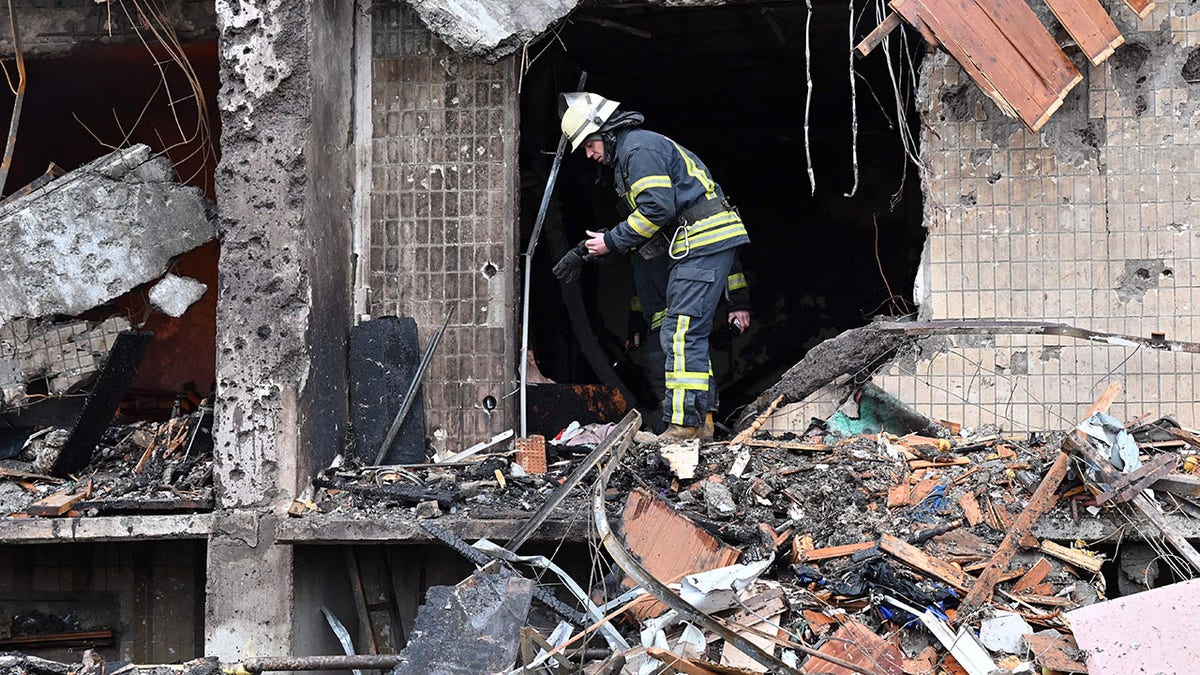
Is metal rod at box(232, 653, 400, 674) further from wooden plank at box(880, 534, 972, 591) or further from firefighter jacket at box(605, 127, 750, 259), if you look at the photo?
firefighter jacket at box(605, 127, 750, 259)

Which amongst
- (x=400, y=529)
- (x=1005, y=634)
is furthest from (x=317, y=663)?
(x=1005, y=634)

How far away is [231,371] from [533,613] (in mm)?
2086

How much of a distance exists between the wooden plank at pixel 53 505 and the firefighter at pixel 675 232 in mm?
2901

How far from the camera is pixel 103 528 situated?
5977 millimetres

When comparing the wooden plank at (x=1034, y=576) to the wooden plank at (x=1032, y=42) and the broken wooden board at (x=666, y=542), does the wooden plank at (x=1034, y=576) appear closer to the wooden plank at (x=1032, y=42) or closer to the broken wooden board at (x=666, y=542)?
the broken wooden board at (x=666, y=542)

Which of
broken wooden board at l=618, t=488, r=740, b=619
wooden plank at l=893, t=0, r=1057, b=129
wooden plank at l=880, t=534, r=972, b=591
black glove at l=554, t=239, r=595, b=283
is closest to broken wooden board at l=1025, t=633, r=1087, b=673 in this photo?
wooden plank at l=880, t=534, r=972, b=591

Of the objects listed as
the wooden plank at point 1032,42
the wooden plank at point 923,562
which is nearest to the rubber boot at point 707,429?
the wooden plank at point 923,562

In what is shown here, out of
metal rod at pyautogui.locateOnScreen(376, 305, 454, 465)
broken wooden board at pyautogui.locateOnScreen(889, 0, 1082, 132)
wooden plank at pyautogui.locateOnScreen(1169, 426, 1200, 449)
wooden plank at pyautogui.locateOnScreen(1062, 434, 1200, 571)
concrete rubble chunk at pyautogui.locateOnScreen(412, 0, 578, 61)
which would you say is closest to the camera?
wooden plank at pyautogui.locateOnScreen(1062, 434, 1200, 571)

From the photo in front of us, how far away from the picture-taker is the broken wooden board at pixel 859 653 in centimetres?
468

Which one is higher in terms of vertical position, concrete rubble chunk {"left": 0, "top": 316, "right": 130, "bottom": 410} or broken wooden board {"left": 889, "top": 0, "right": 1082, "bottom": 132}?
broken wooden board {"left": 889, "top": 0, "right": 1082, "bottom": 132}

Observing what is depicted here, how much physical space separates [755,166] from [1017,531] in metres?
6.92

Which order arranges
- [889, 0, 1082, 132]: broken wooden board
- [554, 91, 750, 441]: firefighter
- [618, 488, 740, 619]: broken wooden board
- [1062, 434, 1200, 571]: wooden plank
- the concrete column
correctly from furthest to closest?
1. [554, 91, 750, 441]: firefighter
2. the concrete column
3. [889, 0, 1082, 132]: broken wooden board
4. [618, 488, 740, 619]: broken wooden board
5. [1062, 434, 1200, 571]: wooden plank

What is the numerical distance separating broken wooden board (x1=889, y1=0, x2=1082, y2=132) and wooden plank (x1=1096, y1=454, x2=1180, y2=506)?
183 cm

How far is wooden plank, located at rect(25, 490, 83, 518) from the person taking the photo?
6.02 m
